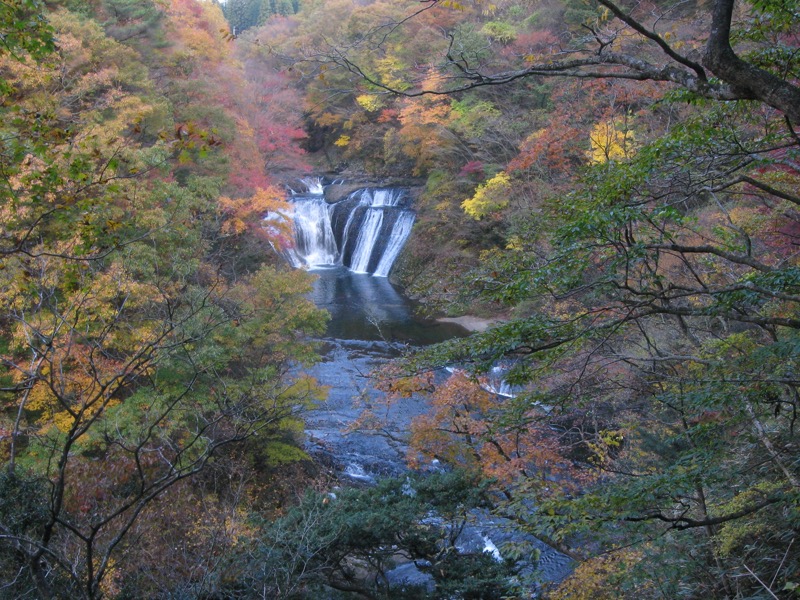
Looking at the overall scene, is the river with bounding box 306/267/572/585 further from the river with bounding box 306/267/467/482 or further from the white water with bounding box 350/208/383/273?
the white water with bounding box 350/208/383/273

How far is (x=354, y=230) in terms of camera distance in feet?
94.1

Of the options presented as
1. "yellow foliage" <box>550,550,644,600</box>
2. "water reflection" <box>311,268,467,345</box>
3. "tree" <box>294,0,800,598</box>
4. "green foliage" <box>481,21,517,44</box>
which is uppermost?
"green foliage" <box>481,21,517,44</box>

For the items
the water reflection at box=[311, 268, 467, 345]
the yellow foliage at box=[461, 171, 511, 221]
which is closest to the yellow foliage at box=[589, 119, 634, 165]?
the yellow foliage at box=[461, 171, 511, 221]

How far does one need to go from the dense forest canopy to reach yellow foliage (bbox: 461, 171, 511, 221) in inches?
5.3

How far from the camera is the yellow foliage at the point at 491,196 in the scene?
19.0 metres

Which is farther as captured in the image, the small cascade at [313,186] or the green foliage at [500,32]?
the small cascade at [313,186]

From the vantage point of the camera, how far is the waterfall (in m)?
27.4

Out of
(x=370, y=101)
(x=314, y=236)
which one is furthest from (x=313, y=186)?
(x=370, y=101)

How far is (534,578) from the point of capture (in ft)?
18.4

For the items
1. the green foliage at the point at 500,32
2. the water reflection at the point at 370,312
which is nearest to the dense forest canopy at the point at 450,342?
the green foliage at the point at 500,32

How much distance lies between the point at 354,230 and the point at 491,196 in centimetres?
1057

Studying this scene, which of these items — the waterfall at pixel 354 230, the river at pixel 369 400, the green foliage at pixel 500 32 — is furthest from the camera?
the waterfall at pixel 354 230

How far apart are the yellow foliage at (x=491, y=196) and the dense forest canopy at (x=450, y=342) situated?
135 mm

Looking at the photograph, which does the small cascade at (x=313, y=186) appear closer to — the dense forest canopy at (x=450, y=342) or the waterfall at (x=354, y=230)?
the waterfall at (x=354, y=230)
